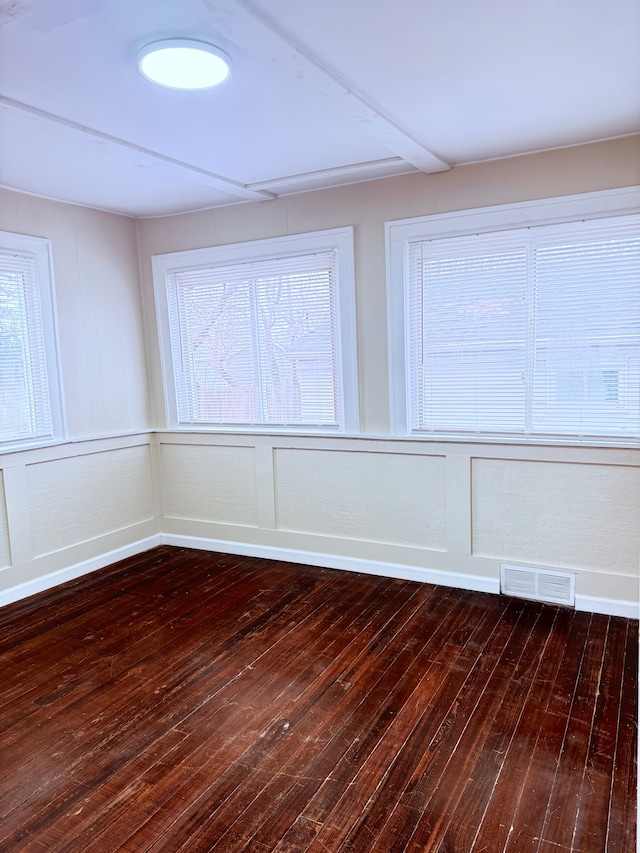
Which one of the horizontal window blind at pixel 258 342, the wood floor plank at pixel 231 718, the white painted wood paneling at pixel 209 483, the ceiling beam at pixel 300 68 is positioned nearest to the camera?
the ceiling beam at pixel 300 68

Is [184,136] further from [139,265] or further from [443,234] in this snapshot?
[139,265]

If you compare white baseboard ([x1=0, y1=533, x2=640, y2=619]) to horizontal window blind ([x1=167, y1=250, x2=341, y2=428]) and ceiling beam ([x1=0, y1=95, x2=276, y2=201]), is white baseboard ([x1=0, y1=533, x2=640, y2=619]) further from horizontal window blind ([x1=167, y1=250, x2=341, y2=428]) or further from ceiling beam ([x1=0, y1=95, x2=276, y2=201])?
ceiling beam ([x1=0, y1=95, x2=276, y2=201])

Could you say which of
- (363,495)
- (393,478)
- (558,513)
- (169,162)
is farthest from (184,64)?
(558,513)

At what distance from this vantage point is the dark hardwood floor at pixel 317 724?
1926 mm

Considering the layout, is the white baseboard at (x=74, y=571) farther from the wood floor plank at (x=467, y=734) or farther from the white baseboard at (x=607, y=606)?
the white baseboard at (x=607, y=606)

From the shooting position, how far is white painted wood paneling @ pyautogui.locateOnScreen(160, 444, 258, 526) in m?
4.51

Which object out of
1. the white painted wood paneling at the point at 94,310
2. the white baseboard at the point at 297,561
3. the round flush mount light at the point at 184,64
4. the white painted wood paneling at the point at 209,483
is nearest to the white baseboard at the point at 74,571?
the white baseboard at the point at 297,561

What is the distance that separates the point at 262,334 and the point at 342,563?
1.71 m

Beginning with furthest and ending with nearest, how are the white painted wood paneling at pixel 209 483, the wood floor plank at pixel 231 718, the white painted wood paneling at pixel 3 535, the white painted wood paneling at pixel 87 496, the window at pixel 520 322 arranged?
the white painted wood paneling at pixel 209 483 < the white painted wood paneling at pixel 87 496 < the white painted wood paneling at pixel 3 535 < the window at pixel 520 322 < the wood floor plank at pixel 231 718

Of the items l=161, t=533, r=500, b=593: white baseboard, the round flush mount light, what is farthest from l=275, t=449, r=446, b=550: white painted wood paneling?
the round flush mount light

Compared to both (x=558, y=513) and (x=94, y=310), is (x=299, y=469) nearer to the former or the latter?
(x=558, y=513)

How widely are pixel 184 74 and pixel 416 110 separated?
1050 mm

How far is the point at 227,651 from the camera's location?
10.2 ft

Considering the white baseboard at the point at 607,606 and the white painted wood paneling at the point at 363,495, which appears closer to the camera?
the white baseboard at the point at 607,606
